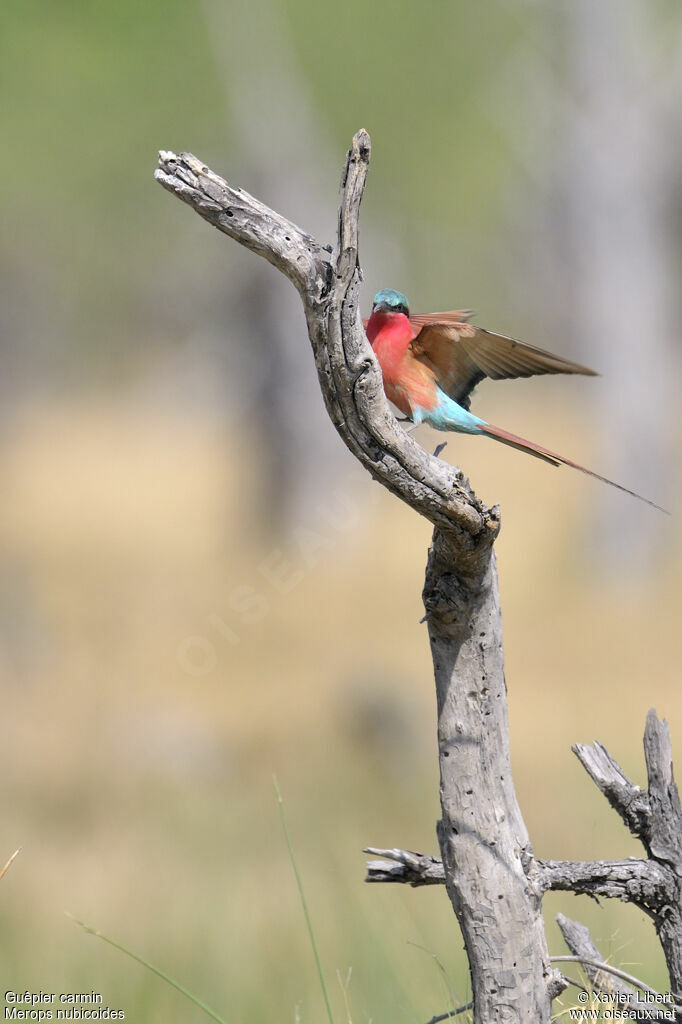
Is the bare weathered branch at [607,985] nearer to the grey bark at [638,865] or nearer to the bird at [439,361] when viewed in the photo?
the grey bark at [638,865]

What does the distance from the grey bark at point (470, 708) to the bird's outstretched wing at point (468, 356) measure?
1.20ft

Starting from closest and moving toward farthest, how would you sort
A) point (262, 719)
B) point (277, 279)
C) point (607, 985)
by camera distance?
point (607, 985), point (262, 719), point (277, 279)

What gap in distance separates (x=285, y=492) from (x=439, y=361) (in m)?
6.16

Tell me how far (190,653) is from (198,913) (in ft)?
11.8

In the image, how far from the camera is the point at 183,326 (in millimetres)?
10188

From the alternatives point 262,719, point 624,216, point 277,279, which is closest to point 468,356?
point 262,719

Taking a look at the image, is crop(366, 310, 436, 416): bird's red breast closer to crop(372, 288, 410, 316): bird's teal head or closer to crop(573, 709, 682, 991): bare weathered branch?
crop(372, 288, 410, 316): bird's teal head

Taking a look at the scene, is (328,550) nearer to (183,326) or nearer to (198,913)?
(183,326)

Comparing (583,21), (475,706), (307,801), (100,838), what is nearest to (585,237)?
(583,21)

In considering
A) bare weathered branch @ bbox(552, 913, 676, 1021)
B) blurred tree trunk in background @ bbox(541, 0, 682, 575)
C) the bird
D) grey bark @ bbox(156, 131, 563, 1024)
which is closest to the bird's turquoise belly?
the bird

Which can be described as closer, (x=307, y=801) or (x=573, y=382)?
(x=307, y=801)

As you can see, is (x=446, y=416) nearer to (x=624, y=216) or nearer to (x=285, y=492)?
(x=624, y=216)

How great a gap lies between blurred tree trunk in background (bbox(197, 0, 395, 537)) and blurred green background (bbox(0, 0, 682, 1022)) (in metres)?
0.03

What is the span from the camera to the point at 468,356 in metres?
1.91
